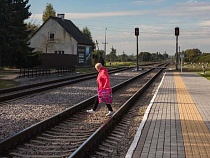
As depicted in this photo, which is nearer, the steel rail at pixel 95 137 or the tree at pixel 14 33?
the steel rail at pixel 95 137

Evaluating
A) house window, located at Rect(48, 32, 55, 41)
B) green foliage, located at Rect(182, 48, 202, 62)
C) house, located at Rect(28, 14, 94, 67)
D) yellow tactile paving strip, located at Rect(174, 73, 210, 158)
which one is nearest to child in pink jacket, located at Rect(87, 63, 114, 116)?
yellow tactile paving strip, located at Rect(174, 73, 210, 158)

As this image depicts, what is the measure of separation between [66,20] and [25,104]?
5911cm

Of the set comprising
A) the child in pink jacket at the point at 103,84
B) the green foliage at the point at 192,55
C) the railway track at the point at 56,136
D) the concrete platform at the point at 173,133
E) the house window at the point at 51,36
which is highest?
the house window at the point at 51,36

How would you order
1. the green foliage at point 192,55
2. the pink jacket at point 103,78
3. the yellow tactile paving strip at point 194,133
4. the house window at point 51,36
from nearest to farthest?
1. the yellow tactile paving strip at point 194,133
2. the pink jacket at point 103,78
3. the house window at point 51,36
4. the green foliage at point 192,55

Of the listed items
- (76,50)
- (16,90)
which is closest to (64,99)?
(16,90)

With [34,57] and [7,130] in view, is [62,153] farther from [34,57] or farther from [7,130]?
[34,57]

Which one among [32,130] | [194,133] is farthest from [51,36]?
[194,133]

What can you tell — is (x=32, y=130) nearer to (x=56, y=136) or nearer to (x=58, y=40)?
(x=56, y=136)

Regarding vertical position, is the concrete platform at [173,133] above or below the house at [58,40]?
below

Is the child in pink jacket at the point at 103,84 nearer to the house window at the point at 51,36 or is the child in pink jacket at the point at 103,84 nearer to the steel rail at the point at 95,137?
the steel rail at the point at 95,137

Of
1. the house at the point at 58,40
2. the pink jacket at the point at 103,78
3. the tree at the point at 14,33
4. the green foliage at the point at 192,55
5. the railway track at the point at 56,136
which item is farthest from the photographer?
the green foliage at the point at 192,55

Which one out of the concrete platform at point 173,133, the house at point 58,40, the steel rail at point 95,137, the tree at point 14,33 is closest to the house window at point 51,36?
the house at point 58,40

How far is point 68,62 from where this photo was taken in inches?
2143

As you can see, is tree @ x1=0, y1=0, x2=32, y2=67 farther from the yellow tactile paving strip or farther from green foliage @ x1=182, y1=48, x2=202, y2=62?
green foliage @ x1=182, y1=48, x2=202, y2=62
